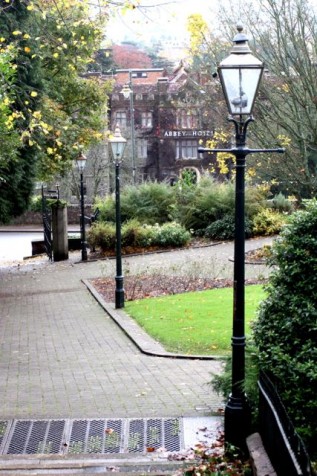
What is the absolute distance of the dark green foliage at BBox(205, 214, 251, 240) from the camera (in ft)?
101

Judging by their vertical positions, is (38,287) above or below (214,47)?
below

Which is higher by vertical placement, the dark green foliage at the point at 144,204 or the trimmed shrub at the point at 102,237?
the dark green foliage at the point at 144,204

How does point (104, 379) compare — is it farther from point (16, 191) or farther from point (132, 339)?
point (16, 191)

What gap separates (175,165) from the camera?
62062mm

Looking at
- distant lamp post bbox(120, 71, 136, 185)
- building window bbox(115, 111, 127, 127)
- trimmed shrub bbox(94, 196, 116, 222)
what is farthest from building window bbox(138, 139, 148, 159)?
trimmed shrub bbox(94, 196, 116, 222)

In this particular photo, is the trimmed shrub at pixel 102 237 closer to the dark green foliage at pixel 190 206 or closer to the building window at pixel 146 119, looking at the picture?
the dark green foliage at pixel 190 206

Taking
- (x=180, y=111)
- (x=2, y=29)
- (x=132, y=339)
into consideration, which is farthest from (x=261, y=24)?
(x=180, y=111)

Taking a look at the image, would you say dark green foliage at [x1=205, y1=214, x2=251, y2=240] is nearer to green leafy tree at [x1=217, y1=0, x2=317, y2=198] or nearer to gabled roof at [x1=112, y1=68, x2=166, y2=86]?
green leafy tree at [x1=217, y1=0, x2=317, y2=198]

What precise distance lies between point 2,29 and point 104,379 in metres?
14.0

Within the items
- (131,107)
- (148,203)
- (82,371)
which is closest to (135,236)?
(148,203)

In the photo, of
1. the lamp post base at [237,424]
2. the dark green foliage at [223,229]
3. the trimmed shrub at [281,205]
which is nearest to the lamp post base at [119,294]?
the lamp post base at [237,424]

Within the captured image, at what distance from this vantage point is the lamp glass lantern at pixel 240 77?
23.2 feet

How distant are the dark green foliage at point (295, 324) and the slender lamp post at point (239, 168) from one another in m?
0.26

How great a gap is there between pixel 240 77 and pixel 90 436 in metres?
3.91
